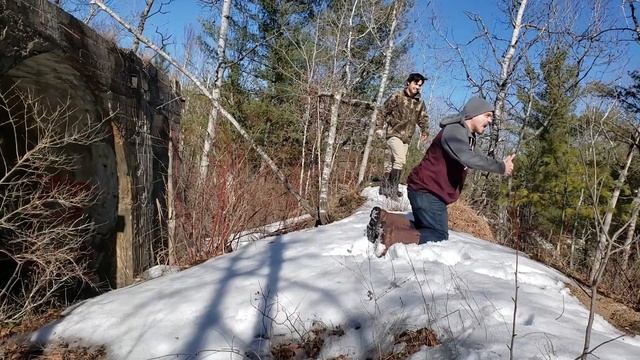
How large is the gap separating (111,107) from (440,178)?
447cm

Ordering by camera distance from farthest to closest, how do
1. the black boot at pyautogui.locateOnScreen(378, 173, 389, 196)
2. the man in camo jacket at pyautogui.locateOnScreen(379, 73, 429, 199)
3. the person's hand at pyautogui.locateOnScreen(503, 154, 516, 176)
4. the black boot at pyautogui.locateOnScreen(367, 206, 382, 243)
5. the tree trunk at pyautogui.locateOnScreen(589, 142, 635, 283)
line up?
1. the black boot at pyautogui.locateOnScreen(378, 173, 389, 196)
2. the man in camo jacket at pyautogui.locateOnScreen(379, 73, 429, 199)
3. the black boot at pyautogui.locateOnScreen(367, 206, 382, 243)
4. the person's hand at pyautogui.locateOnScreen(503, 154, 516, 176)
5. the tree trunk at pyautogui.locateOnScreen(589, 142, 635, 283)

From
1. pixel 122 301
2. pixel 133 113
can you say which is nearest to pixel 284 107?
pixel 133 113

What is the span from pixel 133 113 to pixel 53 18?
216 cm

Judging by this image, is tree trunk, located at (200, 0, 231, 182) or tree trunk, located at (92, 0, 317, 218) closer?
tree trunk, located at (92, 0, 317, 218)

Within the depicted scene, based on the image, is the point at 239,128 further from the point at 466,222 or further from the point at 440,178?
the point at 466,222

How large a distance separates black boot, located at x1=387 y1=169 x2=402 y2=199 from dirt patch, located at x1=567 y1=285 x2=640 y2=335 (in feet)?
11.6

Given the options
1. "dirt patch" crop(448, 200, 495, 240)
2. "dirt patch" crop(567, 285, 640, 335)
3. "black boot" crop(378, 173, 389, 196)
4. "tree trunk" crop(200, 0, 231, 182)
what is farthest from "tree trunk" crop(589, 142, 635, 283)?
"tree trunk" crop(200, 0, 231, 182)

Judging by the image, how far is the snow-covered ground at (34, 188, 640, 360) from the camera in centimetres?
241

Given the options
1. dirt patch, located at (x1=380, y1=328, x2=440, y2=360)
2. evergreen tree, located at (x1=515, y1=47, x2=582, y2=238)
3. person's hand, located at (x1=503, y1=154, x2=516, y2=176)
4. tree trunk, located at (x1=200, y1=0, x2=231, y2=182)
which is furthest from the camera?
evergreen tree, located at (x1=515, y1=47, x2=582, y2=238)

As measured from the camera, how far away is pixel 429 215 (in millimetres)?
3988

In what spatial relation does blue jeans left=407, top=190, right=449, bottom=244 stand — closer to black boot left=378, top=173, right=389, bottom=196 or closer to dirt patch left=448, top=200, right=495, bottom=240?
dirt patch left=448, top=200, right=495, bottom=240

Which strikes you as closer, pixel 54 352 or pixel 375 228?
pixel 54 352

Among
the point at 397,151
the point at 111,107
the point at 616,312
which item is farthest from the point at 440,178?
the point at 111,107

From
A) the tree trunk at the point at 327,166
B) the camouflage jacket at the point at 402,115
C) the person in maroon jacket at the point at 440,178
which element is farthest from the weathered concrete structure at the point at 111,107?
the camouflage jacket at the point at 402,115
